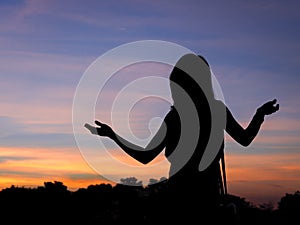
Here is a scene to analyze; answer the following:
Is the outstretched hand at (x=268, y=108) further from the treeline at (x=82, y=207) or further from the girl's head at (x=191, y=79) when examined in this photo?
the treeline at (x=82, y=207)

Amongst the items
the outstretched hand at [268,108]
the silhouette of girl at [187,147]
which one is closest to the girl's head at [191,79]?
the silhouette of girl at [187,147]

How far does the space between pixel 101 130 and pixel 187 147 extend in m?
1.21

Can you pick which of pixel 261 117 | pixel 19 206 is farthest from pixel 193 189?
pixel 19 206

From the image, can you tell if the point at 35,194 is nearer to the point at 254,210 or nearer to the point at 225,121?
the point at 254,210

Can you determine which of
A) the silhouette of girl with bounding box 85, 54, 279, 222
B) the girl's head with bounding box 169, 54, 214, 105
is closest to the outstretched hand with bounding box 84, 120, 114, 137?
the silhouette of girl with bounding box 85, 54, 279, 222

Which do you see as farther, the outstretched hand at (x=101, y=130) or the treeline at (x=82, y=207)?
the treeline at (x=82, y=207)

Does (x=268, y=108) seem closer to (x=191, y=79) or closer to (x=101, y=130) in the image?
(x=191, y=79)

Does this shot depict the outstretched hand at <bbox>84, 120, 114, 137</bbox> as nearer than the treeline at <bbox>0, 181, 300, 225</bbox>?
Yes

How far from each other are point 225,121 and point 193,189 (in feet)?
3.39

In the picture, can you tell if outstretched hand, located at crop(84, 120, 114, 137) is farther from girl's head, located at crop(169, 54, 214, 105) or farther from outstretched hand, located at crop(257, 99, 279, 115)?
outstretched hand, located at crop(257, 99, 279, 115)

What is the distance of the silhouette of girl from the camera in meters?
7.57

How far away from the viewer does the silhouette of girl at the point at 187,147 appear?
7.57 meters

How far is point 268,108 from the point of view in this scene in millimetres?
7832

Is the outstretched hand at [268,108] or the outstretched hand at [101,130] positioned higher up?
the outstretched hand at [268,108]
